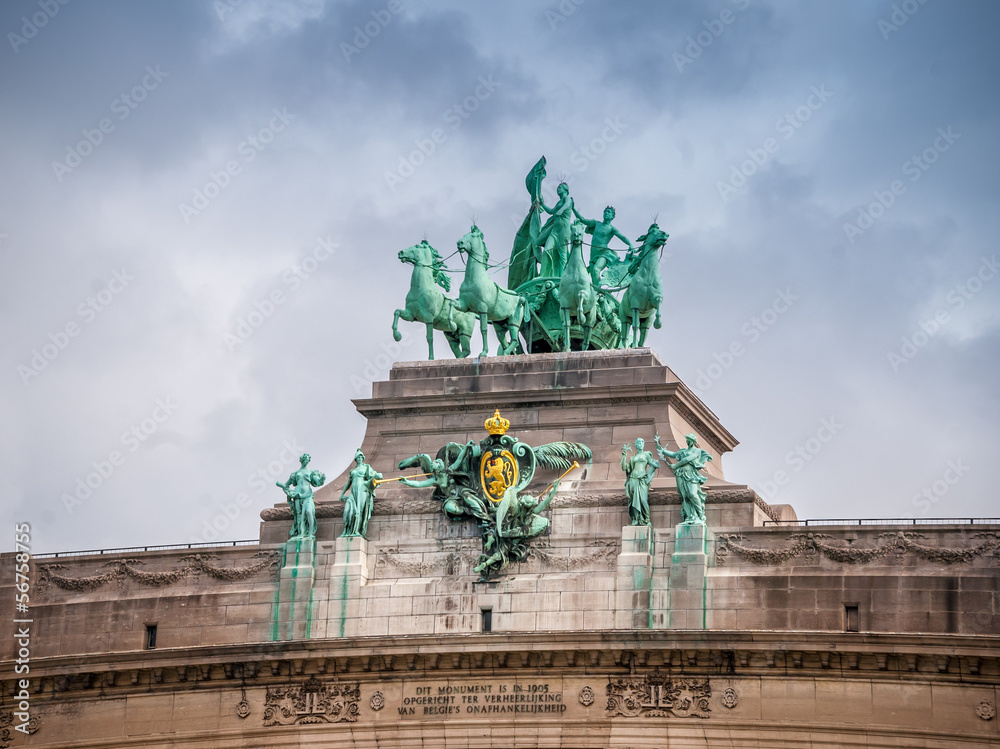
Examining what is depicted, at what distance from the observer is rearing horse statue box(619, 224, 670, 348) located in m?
56.9

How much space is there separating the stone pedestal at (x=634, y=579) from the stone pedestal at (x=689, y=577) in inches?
20.5

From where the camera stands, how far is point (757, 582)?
51.3 metres

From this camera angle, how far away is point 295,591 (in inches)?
2122

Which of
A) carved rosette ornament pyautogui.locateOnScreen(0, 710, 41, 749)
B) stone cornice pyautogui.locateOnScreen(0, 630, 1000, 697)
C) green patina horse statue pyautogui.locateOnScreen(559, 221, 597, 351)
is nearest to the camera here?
stone cornice pyautogui.locateOnScreen(0, 630, 1000, 697)

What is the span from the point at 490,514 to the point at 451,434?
10.6 ft

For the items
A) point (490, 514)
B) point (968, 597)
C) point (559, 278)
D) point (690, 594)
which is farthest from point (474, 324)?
point (968, 597)

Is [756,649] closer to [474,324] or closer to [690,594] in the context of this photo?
[690,594]

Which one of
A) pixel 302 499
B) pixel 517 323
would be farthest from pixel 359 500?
pixel 517 323

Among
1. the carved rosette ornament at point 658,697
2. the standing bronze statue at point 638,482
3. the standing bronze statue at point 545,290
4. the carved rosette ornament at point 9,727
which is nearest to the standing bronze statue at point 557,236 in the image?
the standing bronze statue at point 545,290

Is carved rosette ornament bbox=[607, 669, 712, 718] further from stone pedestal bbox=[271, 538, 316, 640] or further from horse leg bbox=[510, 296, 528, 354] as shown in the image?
horse leg bbox=[510, 296, 528, 354]

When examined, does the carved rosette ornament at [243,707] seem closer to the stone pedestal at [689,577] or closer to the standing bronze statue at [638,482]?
the standing bronze statue at [638,482]

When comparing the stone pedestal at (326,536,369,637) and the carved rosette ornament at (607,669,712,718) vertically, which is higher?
the stone pedestal at (326,536,369,637)

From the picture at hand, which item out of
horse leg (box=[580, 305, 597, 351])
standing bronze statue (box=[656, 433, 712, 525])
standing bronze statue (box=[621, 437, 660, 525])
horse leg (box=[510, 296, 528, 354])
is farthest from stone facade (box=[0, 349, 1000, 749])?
horse leg (box=[510, 296, 528, 354])

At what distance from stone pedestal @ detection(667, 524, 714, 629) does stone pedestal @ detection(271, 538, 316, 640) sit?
8.07m
